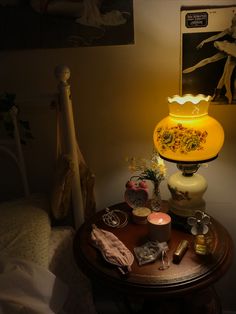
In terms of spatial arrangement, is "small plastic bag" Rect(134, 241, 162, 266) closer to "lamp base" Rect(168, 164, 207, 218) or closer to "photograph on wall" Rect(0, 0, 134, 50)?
"lamp base" Rect(168, 164, 207, 218)

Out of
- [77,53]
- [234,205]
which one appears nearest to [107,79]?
[77,53]

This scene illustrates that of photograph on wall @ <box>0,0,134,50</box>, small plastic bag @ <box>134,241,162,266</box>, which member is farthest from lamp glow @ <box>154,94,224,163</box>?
photograph on wall @ <box>0,0,134,50</box>

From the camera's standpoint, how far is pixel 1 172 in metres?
1.54

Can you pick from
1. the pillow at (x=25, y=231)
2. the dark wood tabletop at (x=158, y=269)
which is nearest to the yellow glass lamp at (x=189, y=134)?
the dark wood tabletop at (x=158, y=269)

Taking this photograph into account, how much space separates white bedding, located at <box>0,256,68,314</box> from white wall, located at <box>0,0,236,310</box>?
1.93 ft

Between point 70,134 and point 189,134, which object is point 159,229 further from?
point 70,134

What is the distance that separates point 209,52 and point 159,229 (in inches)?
28.0

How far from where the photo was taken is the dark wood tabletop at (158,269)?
956 mm

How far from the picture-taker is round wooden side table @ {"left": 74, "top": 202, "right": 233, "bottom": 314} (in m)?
0.96

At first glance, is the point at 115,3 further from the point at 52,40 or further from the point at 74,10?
the point at 52,40

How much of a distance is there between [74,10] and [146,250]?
3.15 ft

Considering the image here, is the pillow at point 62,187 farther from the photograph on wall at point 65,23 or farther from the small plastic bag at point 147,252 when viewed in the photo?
the photograph on wall at point 65,23

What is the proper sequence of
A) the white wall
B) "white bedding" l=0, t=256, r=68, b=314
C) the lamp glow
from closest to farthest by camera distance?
"white bedding" l=0, t=256, r=68, b=314
the lamp glow
the white wall

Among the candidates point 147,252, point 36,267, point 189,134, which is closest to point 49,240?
point 36,267
